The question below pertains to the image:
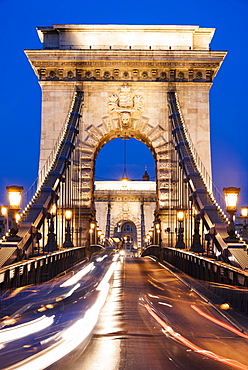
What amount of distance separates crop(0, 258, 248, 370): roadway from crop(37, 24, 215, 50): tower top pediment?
75.1ft

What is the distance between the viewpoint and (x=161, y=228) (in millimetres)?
30422

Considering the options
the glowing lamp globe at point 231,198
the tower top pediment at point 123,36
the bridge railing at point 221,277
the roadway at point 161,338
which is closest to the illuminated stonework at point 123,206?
the tower top pediment at point 123,36

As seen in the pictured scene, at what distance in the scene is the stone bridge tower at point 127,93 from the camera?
30422 mm

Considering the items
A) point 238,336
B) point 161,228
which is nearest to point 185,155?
point 161,228

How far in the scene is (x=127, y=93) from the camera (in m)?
30.7

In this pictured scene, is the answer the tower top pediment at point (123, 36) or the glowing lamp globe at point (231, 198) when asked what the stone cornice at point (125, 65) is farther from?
the glowing lamp globe at point (231, 198)

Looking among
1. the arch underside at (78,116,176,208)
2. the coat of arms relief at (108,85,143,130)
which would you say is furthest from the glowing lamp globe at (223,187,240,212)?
the coat of arms relief at (108,85,143,130)

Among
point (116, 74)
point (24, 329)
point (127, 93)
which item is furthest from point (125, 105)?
point (24, 329)

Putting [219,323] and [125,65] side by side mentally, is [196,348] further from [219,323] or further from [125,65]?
[125,65]

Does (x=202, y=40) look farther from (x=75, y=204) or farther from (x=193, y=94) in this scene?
(x=75, y=204)

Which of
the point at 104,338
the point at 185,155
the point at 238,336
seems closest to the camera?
the point at 104,338

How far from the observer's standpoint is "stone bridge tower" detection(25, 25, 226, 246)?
3042 centimetres

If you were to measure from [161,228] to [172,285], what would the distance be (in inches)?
650

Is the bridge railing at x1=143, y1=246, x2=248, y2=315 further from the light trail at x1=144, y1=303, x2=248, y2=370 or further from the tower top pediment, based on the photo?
the tower top pediment
